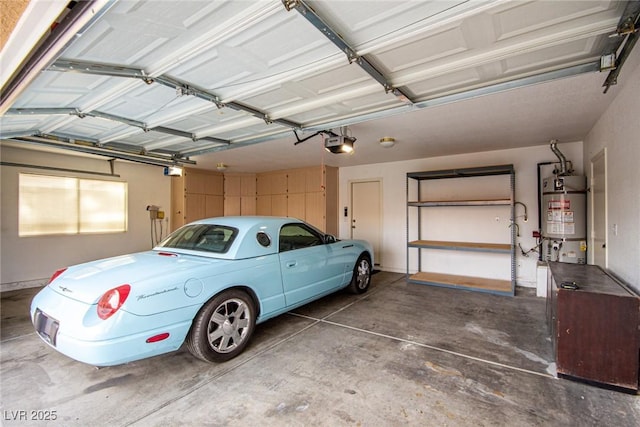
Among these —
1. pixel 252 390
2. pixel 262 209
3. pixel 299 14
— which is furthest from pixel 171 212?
pixel 299 14

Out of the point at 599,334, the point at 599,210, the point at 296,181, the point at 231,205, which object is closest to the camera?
the point at 599,334

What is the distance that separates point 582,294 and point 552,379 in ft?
2.37

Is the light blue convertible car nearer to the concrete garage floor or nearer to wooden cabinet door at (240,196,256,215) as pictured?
the concrete garage floor

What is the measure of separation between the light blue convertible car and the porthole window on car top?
12 mm

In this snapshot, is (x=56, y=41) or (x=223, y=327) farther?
(x=223, y=327)

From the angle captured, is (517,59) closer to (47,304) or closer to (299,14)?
(299,14)

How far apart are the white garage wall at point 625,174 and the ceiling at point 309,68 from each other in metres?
0.20

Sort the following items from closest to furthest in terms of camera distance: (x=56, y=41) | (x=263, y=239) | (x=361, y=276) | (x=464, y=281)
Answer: (x=56, y=41) → (x=263, y=239) → (x=361, y=276) → (x=464, y=281)

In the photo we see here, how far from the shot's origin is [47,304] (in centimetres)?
220

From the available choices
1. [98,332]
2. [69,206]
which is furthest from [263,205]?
[98,332]

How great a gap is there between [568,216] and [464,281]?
1.86m

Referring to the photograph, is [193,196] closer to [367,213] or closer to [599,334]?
[367,213]

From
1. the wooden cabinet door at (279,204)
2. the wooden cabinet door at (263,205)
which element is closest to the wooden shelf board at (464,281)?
the wooden cabinet door at (279,204)

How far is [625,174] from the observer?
2.55m
